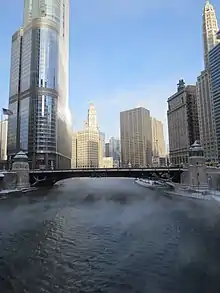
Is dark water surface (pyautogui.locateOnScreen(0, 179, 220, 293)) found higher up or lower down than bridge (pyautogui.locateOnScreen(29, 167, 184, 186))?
lower down

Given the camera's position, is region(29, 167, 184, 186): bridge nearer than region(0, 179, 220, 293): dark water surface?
No

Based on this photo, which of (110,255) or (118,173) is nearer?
(110,255)

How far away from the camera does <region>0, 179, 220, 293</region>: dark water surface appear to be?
18609 millimetres

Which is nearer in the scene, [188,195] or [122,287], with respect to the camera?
[122,287]

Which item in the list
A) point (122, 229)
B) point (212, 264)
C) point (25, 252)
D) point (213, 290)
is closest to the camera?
point (213, 290)

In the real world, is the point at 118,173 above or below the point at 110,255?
above

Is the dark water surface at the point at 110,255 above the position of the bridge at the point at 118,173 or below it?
below

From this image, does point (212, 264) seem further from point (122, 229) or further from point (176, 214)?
point (176, 214)

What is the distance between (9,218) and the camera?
4519 centimetres

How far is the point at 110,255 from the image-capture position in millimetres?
24906

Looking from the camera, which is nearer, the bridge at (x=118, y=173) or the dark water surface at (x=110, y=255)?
the dark water surface at (x=110, y=255)

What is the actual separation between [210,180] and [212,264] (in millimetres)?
61072

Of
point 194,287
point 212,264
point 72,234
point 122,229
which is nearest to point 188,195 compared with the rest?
point 122,229

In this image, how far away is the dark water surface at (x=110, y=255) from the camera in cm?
A: 1861
